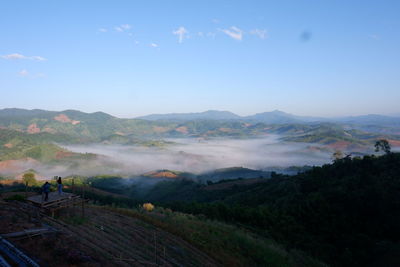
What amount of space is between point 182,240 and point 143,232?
9.18 feet

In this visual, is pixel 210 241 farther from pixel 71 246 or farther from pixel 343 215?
pixel 343 215

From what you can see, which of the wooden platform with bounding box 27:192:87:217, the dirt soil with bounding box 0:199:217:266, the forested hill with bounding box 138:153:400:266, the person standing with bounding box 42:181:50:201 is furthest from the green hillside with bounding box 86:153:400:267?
the person standing with bounding box 42:181:50:201

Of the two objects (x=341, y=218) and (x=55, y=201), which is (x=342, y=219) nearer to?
(x=341, y=218)

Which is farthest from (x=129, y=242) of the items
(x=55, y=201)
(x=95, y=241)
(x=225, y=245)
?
(x=225, y=245)

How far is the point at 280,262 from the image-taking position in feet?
65.3

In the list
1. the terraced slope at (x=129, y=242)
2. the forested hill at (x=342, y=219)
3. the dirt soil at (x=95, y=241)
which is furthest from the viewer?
the forested hill at (x=342, y=219)

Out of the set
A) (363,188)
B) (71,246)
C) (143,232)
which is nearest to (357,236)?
(363,188)

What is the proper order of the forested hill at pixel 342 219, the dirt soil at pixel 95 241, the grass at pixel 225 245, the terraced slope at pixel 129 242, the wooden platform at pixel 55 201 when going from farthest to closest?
the forested hill at pixel 342 219 < the grass at pixel 225 245 < the wooden platform at pixel 55 201 < the terraced slope at pixel 129 242 < the dirt soil at pixel 95 241

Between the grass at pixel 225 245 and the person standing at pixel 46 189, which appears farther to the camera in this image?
the grass at pixel 225 245

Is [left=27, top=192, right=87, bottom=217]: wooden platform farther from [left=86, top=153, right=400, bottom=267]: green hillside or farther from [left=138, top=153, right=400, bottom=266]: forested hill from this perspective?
[left=138, top=153, right=400, bottom=266]: forested hill

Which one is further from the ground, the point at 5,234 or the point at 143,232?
the point at 5,234

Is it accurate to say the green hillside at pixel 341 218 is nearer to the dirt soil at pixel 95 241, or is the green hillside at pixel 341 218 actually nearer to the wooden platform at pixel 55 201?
the dirt soil at pixel 95 241

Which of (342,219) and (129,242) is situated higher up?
(129,242)

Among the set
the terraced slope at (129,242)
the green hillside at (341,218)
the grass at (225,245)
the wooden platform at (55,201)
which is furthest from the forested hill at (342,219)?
the wooden platform at (55,201)
